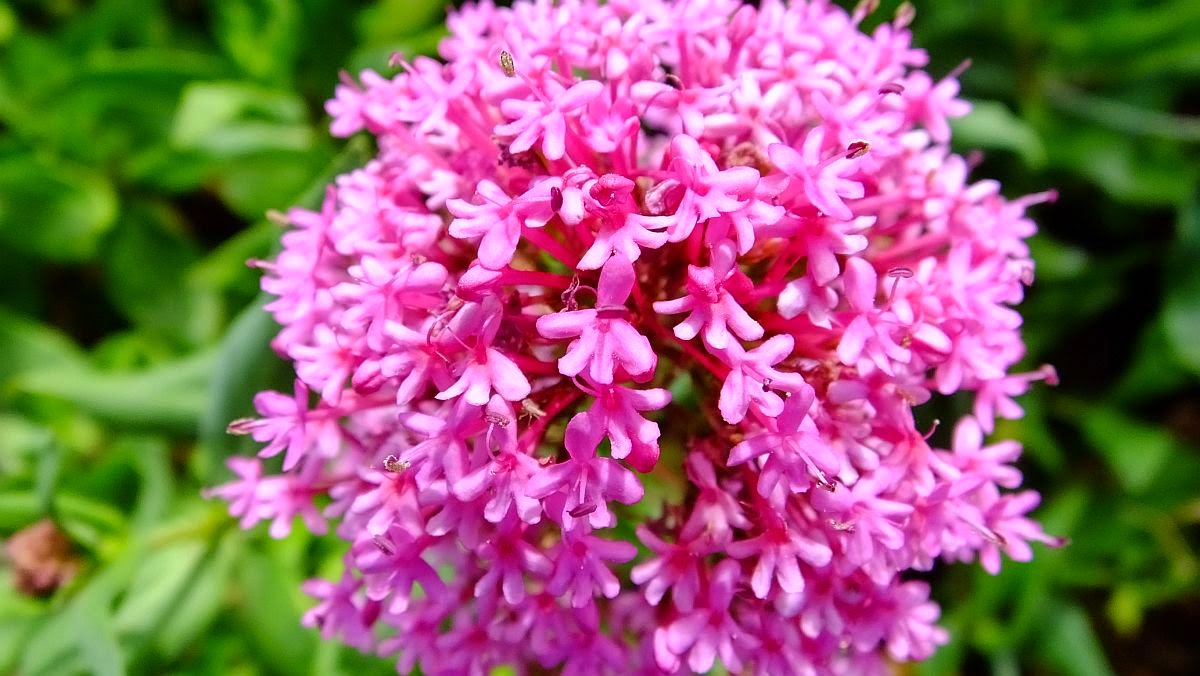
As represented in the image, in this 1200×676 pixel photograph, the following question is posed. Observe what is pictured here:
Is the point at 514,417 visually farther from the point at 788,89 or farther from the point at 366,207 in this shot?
the point at 788,89

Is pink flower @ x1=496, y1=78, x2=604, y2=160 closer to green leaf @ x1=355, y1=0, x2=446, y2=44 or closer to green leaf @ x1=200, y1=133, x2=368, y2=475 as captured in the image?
green leaf @ x1=200, y1=133, x2=368, y2=475

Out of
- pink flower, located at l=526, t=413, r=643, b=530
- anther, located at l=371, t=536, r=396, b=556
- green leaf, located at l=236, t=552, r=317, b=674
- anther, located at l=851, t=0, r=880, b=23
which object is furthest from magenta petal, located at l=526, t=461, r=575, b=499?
green leaf, located at l=236, t=552, r=317, b=674

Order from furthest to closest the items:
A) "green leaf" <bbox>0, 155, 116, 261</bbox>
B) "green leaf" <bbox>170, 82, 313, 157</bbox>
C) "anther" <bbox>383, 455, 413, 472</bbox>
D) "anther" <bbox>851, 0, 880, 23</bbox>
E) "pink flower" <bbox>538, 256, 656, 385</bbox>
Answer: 1. "green leaf" <bbox>0, 155, 116, 261</bbox>
2. "green leaf" <bbox>170, 82, 313, 157</bbox>
3. "anther" <bbox>851, 0, 880, 23</bbox>
4. "anther" <bbox>383, 455, 413, 472</bbox>
5. "pink flower" <bbox>538, 256, 656, 385</bbox>

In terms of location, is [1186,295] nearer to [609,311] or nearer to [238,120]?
[609,311]

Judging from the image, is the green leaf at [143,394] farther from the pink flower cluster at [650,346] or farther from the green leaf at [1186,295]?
the green leaf at [1186,295]

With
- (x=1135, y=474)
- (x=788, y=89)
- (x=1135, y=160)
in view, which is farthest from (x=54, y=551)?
(x=1135, y=160)

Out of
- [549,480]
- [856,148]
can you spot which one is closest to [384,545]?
[549,480]
